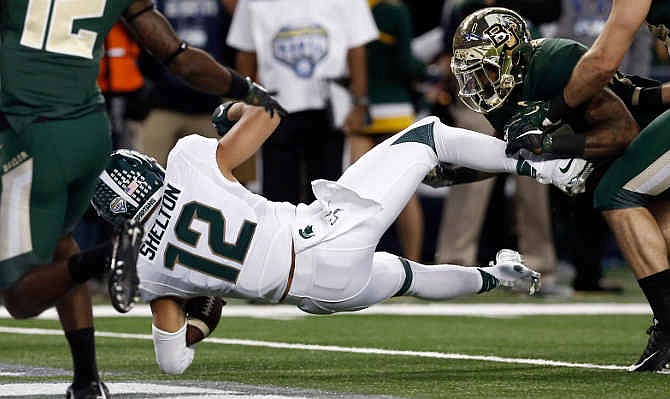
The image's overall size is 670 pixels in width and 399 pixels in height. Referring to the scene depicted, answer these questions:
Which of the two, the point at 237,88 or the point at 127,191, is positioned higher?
the point at 237,88

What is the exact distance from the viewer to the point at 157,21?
5.09 meters

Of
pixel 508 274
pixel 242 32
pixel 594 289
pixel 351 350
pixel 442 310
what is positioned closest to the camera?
pixel 508 274

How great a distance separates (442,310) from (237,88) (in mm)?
4060

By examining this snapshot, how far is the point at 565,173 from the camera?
5762 mm

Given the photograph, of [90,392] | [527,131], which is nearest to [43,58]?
[90,392]

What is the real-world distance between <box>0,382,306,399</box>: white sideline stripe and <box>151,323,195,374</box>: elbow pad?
21 centimetres

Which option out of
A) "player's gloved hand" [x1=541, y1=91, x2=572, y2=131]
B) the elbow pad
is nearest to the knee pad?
"player's gloved hand" [x1=541, y1=91, x2=572, y2=131]

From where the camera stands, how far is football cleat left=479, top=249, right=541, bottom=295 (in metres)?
6.04

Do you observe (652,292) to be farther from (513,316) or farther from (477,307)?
(477,307)

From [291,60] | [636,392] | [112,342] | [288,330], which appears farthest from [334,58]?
[636,392]

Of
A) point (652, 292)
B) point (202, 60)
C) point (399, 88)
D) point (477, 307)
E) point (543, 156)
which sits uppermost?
point (202, 60)

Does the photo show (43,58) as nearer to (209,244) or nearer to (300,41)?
(209,244)

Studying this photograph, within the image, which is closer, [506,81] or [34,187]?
[34,187]

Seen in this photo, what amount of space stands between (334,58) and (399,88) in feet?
2.78
